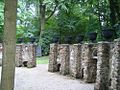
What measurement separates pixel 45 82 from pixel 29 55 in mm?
4113

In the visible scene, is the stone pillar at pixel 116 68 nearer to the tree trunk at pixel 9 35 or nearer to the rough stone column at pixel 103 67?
the rough stone column at pixel 103 67

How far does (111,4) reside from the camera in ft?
41.8

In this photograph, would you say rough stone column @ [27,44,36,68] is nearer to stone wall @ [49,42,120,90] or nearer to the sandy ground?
the sandy ground

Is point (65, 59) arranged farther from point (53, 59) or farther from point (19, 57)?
point (19, 57)

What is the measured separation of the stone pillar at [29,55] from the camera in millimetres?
13575

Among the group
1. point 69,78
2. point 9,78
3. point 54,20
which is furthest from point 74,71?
point 54,20

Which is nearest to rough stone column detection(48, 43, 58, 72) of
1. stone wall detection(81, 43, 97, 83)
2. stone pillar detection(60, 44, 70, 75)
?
stone pillar detection(60, 44, 70, 75)

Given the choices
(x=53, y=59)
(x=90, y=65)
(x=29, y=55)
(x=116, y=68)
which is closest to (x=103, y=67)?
(x=116, y=68)

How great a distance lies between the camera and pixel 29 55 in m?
13.7

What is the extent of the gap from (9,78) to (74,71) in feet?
18.6

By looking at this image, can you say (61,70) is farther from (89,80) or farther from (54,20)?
(54,20)

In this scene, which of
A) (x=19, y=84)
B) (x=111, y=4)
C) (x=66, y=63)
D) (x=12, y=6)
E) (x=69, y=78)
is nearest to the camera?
(x=12, y=6)

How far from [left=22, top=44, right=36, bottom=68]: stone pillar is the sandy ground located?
57.0 inches

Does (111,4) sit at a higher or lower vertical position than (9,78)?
higher
